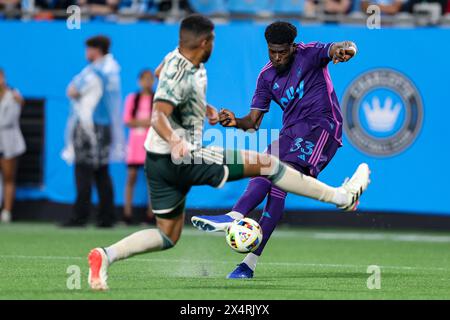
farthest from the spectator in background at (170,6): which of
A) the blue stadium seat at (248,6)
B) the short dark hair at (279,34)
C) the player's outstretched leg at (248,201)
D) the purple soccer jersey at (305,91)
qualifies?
the player's outstretched leg at (248,201)

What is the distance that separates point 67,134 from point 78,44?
1531mm

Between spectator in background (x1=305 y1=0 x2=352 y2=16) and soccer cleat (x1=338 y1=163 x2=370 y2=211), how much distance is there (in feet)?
28.1

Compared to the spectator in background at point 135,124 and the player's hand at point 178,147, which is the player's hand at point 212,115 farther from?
the spectator in background at point 135,124

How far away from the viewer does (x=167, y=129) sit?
860 cm

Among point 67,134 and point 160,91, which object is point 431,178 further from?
point 160,91

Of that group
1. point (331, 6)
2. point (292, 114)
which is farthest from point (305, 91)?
point (331, 6)

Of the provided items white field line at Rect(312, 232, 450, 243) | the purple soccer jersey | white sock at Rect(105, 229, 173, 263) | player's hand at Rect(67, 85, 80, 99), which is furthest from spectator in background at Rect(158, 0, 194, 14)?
white sock at Rect(105, 229, 173, 263)

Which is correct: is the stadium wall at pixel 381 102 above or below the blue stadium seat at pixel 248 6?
below

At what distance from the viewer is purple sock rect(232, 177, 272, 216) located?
1052cm

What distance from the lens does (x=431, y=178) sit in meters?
17.3

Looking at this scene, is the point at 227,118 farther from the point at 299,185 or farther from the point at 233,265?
the point at 233,265

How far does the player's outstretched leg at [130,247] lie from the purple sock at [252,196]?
1395mm

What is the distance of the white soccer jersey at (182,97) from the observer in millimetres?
8820

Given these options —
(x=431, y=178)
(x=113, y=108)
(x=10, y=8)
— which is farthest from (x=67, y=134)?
(x=431, y=178)
